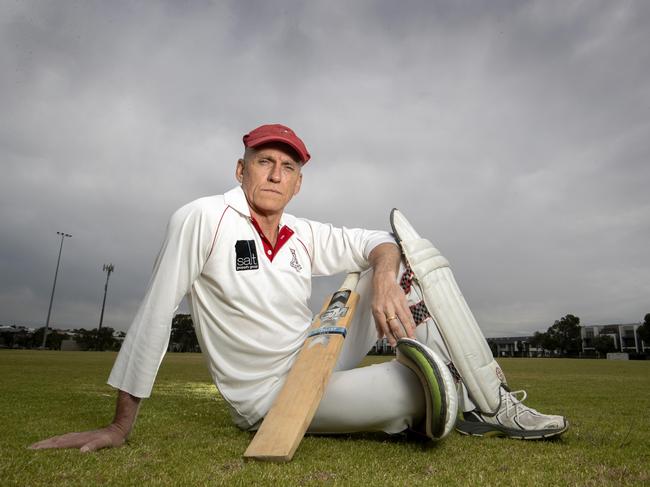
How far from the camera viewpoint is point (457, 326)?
2297 millimetres

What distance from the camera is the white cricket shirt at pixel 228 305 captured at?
1.98m

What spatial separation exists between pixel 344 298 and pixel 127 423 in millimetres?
1166

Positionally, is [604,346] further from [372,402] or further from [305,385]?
[305,385]

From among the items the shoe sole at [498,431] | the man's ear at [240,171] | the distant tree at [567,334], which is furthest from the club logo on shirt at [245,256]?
the distant tree at [567,334]

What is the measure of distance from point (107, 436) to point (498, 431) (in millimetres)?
1797

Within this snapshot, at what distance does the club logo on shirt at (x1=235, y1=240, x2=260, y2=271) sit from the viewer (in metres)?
Result: 2.21

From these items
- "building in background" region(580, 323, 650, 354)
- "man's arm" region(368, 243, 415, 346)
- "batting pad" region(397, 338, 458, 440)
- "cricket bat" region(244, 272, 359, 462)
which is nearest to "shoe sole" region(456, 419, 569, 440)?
"batting pad" region(397, 338, 458, 440)

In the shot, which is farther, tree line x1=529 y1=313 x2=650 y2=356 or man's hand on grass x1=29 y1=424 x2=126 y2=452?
tree line x1=529 y1=313 x2=650 y2=356

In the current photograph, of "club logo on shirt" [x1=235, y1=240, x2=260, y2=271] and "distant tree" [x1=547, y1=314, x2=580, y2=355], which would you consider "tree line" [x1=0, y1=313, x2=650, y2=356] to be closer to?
"distant tree" [x1=547, y1=314, x2=580, y2=355]

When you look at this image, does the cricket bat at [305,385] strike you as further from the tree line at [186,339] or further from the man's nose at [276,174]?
the tree line at [186,339]

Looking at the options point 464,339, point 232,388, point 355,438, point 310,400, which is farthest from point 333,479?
point 464,339

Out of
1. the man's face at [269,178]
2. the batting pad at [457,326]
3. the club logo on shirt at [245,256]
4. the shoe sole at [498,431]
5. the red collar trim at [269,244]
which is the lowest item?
the shoe sole at [498,431]

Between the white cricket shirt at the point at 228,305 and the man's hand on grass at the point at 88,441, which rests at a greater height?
the white cricket shirt at the point at 228,305

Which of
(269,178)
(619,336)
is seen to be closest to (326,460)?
(269,178)
